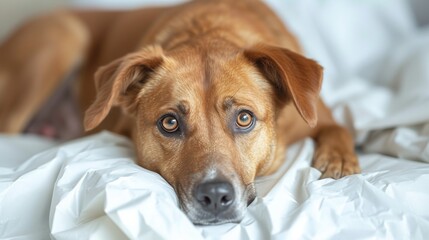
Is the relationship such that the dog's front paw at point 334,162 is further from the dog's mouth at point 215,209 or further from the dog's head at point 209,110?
the dog's mouth at point 215,209

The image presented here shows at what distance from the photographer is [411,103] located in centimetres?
283

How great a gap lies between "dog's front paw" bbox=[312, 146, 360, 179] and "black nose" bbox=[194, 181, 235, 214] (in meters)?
0.52

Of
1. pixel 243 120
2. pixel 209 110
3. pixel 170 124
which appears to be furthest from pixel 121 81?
pixel 243 120

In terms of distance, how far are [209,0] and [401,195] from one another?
159cm

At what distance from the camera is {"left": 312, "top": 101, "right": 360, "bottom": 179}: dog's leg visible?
234 centimetres

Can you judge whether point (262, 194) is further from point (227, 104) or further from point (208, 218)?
point (227, 104)

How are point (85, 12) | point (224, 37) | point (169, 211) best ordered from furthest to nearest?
1. point (85, 12)
2. point (224, 37)
3. point (169, 211)

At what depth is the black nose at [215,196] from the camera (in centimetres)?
195

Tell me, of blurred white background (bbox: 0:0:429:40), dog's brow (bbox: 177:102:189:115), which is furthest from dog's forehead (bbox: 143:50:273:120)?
blurred white background (bbox: 0:0:429:40)

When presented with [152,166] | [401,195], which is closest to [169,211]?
[152,166]

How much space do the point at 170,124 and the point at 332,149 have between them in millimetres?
749

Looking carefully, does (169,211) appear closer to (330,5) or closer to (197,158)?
(197,158)

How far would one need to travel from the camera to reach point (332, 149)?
98.9 inches

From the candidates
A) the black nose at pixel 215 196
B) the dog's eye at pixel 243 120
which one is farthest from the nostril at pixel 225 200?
the dog's eye at pixel 243 120
